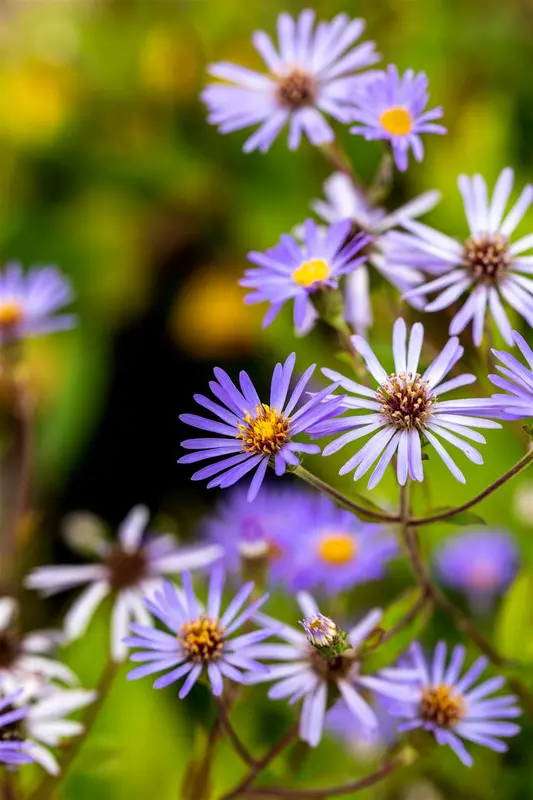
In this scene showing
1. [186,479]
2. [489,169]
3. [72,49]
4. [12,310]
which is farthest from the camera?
[72,49]

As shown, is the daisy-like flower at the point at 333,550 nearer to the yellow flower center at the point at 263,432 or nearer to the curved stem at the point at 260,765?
the curved stem at the point at 260,765

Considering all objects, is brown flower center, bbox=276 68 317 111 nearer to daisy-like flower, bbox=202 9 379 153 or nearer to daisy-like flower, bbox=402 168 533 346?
daisy-like flower, bbox=202 9 379 153

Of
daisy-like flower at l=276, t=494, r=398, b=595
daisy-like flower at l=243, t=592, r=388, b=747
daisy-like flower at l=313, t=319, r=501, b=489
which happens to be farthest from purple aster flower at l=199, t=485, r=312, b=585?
daisy-like flower at l=313, t=319, r=501, b=489

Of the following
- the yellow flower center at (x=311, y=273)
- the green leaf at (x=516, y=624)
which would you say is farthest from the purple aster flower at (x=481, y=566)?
the yellow flower center at (x=311, y=273)

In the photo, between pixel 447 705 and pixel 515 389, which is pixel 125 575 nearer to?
pixel 447 705

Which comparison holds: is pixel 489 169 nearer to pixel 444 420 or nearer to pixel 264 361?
pixel 264 361

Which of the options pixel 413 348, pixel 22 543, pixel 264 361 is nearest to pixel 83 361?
pixel 264 361
